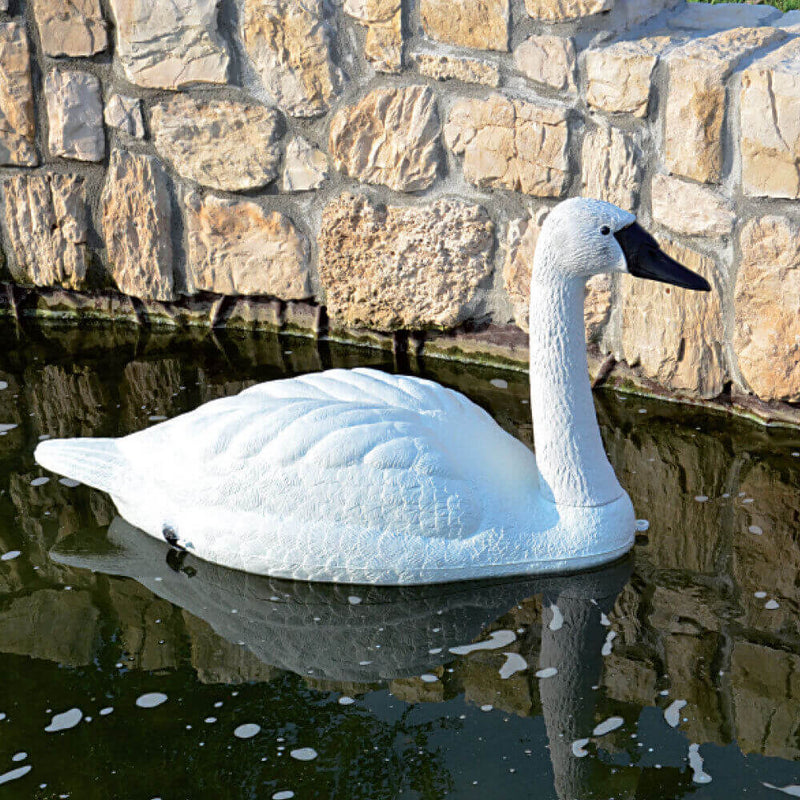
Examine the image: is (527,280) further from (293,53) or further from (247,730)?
(247,730)

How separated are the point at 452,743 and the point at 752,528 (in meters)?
1.43

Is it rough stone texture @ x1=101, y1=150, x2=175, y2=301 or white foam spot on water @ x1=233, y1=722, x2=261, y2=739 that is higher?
rough stone texture @ x1=101, y1=150, x2=175, y2=301

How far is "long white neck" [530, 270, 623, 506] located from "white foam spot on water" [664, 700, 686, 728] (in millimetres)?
734

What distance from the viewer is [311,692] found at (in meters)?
3.31

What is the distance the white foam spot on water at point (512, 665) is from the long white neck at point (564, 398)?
54 cm

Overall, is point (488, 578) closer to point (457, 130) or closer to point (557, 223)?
point (557, 223)

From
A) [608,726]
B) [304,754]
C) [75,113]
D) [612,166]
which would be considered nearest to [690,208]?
[612,166]

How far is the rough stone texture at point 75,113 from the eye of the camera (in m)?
5.61

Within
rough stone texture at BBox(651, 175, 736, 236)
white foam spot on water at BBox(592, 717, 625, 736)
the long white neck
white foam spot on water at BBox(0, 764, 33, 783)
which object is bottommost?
white foam spot on water at BBox(592, 717, 625, 736)

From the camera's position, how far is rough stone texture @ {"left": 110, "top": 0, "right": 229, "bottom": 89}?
5.25 metres

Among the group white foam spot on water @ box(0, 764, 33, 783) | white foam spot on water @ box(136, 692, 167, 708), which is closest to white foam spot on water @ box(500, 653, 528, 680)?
white foam spot on water @ box(136, 692, 167, 708)

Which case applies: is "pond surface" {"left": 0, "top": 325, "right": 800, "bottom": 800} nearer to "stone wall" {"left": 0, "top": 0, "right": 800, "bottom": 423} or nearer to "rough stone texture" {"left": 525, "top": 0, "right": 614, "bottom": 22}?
"stone wall" {"left": 0, "top": 0, "right": 800, "bottom": 423}

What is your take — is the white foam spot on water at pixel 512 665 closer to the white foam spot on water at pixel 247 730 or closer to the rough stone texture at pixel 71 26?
the white foam spot on water at pixel 247 730

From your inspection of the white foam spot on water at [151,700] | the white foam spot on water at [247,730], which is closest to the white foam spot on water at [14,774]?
the white foam spot on water at [151,700]
